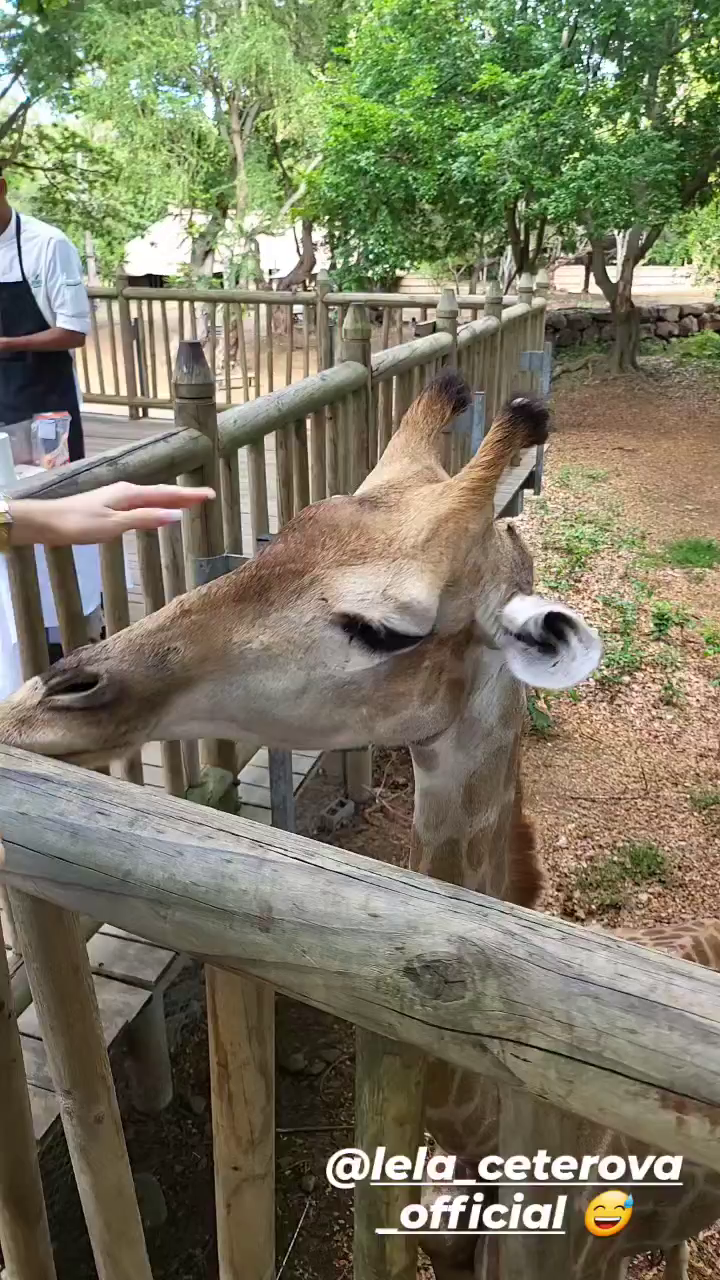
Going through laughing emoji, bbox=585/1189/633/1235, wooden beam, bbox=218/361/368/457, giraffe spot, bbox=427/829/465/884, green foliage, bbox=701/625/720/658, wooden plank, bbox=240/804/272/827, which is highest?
wooden beam, bbox=218/361/368/457

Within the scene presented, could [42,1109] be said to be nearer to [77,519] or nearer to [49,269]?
[77,519]

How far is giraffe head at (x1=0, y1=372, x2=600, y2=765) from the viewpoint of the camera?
1.60m

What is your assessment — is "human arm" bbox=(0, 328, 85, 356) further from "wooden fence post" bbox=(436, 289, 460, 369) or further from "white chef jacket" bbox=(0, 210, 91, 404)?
"wooden fence post" bbox=(436, 289, 460, 369)

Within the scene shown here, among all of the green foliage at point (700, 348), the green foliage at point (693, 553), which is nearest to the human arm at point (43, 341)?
the green foliage at point (693, 553)

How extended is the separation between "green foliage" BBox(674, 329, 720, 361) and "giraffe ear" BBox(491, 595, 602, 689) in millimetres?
16341

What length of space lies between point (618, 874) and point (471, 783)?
8.78 feet

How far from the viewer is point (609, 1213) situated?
1.89 meters

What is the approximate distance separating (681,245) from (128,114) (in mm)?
11310

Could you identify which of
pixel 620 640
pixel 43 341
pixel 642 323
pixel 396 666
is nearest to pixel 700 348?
pixel 642 323

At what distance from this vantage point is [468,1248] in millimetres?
2336

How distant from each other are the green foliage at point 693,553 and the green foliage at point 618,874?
413 centimetres

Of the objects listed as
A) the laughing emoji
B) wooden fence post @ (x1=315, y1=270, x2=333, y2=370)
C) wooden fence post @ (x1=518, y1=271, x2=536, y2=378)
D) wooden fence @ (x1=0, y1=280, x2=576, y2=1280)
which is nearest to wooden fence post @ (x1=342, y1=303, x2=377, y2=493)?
the laughing emoji

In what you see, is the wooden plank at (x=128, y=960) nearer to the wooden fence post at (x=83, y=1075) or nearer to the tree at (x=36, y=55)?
the wooden fence post at (x=83, y=1075)

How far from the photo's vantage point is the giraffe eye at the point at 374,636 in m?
1.71
